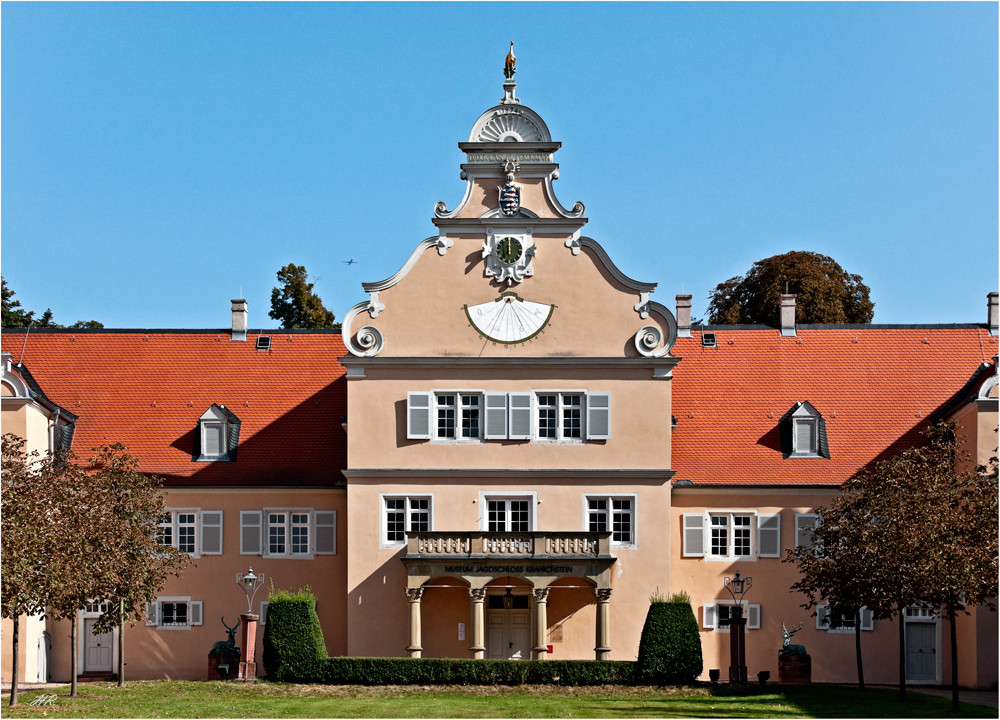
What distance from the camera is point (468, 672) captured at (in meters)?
37.8

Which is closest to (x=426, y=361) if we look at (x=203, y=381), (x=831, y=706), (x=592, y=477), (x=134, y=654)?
(x=592, y=477)

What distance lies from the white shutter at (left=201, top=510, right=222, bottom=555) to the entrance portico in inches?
251

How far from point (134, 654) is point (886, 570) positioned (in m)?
21.6

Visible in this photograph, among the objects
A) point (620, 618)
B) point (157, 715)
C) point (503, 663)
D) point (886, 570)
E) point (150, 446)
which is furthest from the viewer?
point (150, 446)

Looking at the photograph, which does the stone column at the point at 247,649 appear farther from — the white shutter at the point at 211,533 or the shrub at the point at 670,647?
the shrub at the point at 670,647

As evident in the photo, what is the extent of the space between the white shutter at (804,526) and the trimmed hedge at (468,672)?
845 cm

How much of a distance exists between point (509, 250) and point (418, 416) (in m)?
5.27

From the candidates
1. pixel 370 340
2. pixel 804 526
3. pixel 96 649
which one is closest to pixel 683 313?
pixel 804 526

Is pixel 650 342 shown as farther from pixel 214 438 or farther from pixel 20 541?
pixel 20 541

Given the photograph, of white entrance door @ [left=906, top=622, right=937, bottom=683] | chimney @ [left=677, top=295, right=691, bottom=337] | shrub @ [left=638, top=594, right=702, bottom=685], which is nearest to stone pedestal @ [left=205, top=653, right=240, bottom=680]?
shrub @ [left=638, top=594, right=702, bottom=685]

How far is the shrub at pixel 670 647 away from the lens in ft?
124

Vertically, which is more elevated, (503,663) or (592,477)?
(592,477)

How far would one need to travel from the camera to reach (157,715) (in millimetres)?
32062

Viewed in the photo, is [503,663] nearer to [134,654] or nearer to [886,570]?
[886,570]
